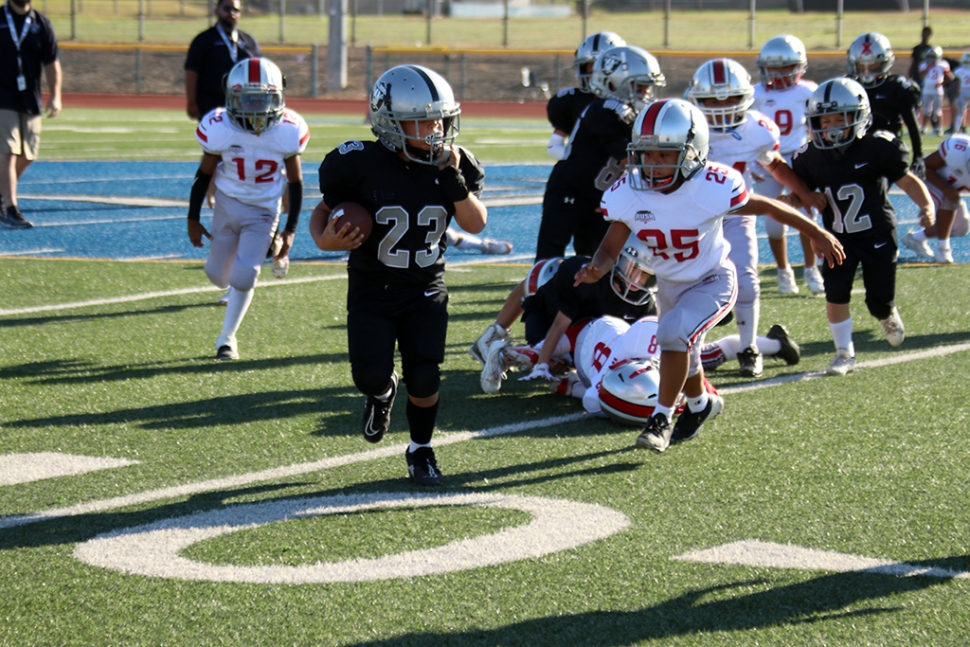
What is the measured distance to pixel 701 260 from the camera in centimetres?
515

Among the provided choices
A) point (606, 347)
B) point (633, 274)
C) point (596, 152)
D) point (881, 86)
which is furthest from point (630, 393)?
point (881, 86)

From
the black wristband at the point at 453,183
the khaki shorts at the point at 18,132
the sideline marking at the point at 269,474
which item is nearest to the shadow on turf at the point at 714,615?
the sideline marking at the point at 269,474

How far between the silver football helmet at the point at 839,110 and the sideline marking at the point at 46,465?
399 cm

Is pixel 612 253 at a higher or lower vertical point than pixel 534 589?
higher

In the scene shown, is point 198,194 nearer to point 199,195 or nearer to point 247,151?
point 199,195

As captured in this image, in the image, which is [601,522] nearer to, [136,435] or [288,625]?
[288,625]

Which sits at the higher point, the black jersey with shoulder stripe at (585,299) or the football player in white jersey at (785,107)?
the football player in white jersey at (785,107)

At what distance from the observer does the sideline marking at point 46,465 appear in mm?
4730

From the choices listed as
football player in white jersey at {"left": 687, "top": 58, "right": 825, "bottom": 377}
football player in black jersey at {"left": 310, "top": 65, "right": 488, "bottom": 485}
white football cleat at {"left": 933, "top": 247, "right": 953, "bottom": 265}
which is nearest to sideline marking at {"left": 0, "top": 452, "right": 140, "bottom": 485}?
football player in black jersey at {"left": 310, "top": 65, "right": 488, "bottom": 485}

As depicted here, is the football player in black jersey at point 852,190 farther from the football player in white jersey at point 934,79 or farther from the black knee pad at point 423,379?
the football player in white jersey at point 934,79

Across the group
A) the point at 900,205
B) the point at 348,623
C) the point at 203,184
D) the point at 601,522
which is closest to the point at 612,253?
the point at 601,522

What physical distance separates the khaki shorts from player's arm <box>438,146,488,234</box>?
769cm

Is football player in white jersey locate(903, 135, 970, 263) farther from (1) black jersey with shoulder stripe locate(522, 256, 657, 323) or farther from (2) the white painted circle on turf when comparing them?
(2) the white painted circle on turf

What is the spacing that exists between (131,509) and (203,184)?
3081 mm
